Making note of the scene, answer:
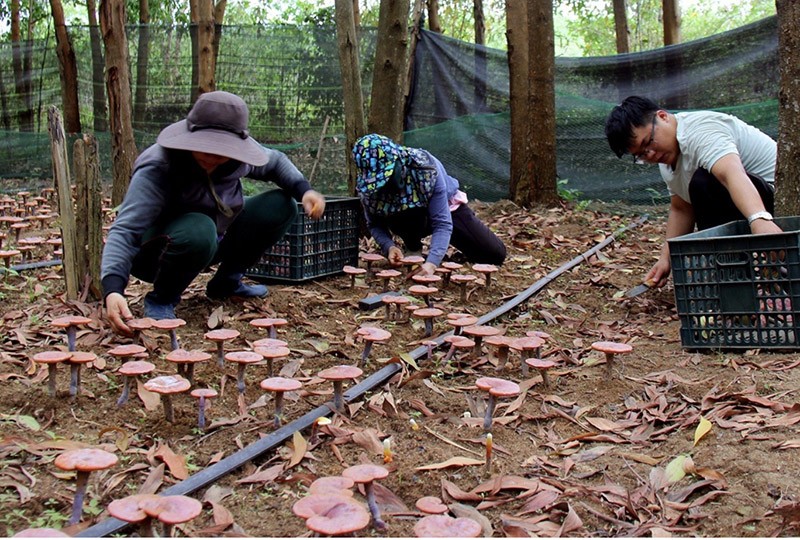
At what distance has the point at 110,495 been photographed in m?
2.24

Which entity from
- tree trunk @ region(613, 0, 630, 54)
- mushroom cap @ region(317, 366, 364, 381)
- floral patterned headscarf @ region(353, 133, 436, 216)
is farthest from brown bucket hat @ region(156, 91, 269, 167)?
tree trunk @ region(613, 0, 630, 54)

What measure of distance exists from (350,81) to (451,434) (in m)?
4.19

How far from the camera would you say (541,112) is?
311 inches

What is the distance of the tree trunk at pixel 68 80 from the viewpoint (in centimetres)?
1082

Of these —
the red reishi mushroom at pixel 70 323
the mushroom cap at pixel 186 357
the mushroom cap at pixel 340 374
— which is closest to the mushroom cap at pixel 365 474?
the mushroom cap at pixel 340 374

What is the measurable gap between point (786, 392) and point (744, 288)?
65 centimetres

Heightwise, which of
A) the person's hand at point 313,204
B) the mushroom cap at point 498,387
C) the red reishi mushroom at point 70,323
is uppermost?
the person's hand at point 313,204

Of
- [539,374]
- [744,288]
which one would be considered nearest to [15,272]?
[539,374]

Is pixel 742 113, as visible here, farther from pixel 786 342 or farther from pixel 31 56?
pixel 31 56

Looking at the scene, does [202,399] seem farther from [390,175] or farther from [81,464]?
[390,175]

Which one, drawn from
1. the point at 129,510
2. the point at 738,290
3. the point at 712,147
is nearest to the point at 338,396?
the point at 129,510

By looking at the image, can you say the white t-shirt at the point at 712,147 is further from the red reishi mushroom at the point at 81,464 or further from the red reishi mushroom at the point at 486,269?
the red reishi mushroom at the point at 81,464

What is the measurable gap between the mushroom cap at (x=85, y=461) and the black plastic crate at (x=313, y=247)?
9.79 ft

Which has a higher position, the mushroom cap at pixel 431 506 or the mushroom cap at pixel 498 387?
the mushroom cap at pixel 498 387
